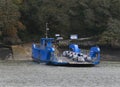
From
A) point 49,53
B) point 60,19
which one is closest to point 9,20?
point 60,19

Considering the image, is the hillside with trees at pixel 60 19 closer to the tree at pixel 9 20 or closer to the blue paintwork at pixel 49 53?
the tree at pixel 9 20

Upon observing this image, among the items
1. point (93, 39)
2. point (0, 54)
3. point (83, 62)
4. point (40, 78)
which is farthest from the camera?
point (93, 39)

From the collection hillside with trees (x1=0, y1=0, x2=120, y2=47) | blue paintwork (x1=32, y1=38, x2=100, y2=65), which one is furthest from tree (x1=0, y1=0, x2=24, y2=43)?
blue paintwork (x1=32, y1=38, x2=100, y2=65)

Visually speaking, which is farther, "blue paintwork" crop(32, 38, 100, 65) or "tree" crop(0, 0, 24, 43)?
"tree" crop(0, 0, 24, 43)

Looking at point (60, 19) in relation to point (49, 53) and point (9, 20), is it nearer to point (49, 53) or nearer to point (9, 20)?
point (9, 20)

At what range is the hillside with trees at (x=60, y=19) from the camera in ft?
441

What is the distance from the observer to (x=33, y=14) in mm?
143250

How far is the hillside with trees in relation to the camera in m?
134

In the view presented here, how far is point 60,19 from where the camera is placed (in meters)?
140

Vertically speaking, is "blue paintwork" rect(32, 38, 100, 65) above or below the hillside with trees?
below

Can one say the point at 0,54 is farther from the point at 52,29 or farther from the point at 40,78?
the point at 40,78

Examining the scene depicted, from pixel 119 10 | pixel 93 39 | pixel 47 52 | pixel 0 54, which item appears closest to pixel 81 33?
pixel 93 39

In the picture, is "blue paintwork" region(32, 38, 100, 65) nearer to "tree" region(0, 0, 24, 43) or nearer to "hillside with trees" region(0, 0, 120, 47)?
"tree" region(0, 0, 24, 43)

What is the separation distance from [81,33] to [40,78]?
70.3 meters
